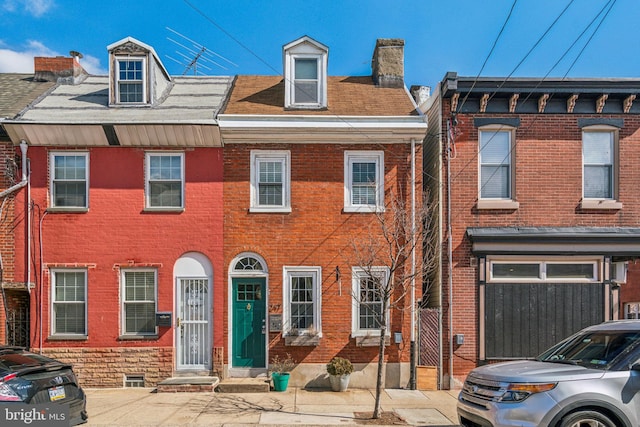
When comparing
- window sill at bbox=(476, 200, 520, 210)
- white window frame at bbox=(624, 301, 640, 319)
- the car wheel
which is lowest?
the car wheel

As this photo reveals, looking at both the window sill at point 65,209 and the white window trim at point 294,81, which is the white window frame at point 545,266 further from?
the window sill at point 65,209

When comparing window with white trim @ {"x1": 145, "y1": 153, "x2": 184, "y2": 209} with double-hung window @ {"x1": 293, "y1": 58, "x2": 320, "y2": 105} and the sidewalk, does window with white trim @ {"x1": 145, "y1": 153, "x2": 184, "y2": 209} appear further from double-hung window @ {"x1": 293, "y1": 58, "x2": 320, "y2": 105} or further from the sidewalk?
the sidewalk

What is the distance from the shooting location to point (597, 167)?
13.0 meters

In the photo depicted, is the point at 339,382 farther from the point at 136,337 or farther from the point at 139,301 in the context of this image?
the point at 139,301

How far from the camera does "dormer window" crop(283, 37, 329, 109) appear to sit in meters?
13.5

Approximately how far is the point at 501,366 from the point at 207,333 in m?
7.16

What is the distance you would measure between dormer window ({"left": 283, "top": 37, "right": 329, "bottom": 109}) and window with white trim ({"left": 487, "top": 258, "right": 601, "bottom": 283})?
6.11 meters

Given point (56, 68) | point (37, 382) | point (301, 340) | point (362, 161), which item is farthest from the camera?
point (56, 68)

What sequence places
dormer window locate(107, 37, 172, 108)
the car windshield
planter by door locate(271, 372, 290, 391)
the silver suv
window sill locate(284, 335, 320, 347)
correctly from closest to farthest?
the silver suv, the car windshield, planter by door locate(271, 372, 290, 391), window sill locate(284, 335, 320, 347), dormer window locate(107, 37, 172, 108)

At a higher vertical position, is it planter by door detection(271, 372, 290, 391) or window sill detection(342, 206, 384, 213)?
window sill detection(342, 206, 384, 213)

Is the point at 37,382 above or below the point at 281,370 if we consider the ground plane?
above

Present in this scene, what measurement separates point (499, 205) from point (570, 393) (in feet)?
21.9

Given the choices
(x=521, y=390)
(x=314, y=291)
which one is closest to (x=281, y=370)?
(x=314, y=291)

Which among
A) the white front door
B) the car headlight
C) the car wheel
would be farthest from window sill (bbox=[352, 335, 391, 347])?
the car wheel
